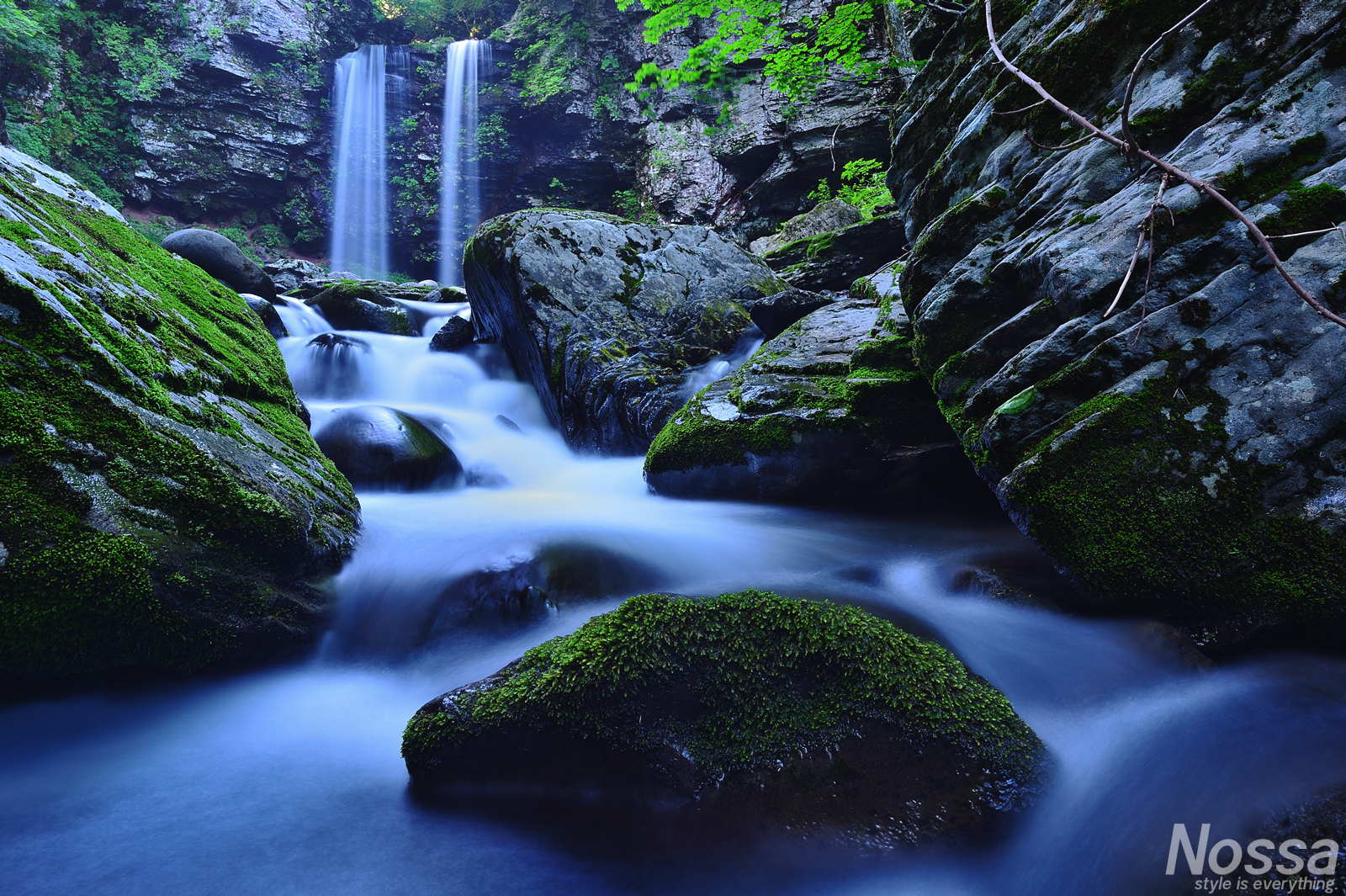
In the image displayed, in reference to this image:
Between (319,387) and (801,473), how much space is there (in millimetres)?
7690

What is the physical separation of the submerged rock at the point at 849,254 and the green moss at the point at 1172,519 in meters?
6.20

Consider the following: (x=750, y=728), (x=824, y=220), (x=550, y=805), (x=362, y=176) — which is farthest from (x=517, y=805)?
(x=362, y=176)

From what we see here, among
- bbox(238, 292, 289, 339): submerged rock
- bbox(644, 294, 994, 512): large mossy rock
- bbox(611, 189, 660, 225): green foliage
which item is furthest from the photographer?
bbox(611, 189, 660, 225): green foliage

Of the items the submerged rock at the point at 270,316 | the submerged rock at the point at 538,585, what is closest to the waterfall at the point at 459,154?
the submerged rock at the point at 270,316

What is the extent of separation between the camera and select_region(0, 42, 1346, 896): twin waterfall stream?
1.82 m

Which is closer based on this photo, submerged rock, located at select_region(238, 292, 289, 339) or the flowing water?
the flowing water

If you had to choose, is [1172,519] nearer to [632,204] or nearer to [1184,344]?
[1184,344]

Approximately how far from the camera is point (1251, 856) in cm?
152

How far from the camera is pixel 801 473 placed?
15.7 ft

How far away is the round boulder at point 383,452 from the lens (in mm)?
5195

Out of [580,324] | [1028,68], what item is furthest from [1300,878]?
[580,324]

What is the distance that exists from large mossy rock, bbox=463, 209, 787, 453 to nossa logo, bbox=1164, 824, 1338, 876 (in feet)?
18.2

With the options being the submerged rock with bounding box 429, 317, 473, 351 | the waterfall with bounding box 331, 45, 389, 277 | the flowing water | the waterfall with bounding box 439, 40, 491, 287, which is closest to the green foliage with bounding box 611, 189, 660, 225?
the waterfall with bounding box 439, 40, 491, 287

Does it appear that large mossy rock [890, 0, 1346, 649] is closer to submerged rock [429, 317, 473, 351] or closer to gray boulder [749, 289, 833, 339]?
gray boulder [749, 289, 833, 339]
